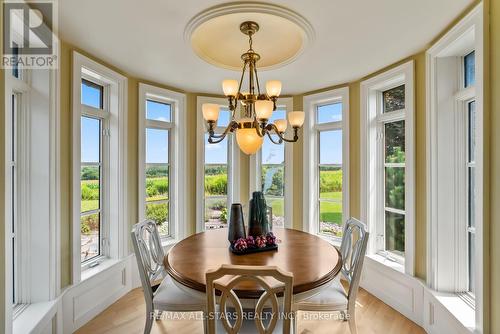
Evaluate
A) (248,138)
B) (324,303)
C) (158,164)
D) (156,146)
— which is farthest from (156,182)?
(324,303)

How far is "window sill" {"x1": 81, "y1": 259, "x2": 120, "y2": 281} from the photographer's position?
→ 231 centimetres

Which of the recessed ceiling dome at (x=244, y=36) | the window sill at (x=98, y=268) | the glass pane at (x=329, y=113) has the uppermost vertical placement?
the recessed ceiling dome at (x=244, y=36)

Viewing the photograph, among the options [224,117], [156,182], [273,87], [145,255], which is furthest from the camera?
[224,117]

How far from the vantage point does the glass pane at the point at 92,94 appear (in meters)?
2.47

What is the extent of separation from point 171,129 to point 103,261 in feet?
5.60

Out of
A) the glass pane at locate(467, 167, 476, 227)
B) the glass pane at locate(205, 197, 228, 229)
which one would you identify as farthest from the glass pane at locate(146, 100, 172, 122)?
the glass pane at locate(467, 167, 476, 227)

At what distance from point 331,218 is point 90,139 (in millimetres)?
2922

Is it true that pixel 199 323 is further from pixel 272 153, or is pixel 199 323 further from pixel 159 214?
pixel 272 153

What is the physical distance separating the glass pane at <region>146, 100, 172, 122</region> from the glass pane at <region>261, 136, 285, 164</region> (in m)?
1.38

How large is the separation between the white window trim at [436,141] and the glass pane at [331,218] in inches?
47.0

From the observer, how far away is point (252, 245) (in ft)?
6.21

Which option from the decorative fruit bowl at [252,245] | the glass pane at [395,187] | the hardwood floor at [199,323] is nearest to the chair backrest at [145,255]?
the hardwood floor at [199,323]

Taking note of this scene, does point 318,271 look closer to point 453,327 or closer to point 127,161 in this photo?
point 453,327

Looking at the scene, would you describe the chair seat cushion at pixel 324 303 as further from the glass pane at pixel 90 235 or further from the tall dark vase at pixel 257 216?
the glass pane at pixel 90 235
